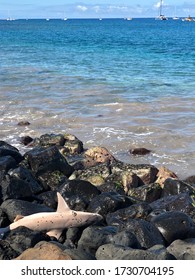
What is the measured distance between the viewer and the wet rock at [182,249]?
7.23 m

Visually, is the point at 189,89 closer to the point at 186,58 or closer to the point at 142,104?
the point at 142,104

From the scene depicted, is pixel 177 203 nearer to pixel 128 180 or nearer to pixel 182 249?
pixel 128 180

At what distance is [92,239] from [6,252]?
1.48 m

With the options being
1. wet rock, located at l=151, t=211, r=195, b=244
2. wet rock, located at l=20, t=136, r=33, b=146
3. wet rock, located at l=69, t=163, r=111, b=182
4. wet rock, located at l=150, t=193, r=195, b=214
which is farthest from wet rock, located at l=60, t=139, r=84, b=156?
wet rock, located at l=151, t=211, r=195, b=244

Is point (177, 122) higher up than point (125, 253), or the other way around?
point (125, 253)

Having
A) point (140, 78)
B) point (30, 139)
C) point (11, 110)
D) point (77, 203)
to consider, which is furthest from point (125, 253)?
point (140, 78)

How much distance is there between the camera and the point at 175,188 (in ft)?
34.5

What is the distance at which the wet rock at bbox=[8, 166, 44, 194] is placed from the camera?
10.5m

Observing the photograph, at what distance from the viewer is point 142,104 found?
21531mm

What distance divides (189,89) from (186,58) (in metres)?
18.7

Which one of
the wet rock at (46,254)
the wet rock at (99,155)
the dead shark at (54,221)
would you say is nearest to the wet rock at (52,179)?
the wet rock at (99,155)

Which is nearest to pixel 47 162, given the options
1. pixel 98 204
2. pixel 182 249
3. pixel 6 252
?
pixel 98 204

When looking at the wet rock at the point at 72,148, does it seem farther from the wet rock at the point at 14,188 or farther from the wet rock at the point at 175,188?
the wet rock at the point at 175,188

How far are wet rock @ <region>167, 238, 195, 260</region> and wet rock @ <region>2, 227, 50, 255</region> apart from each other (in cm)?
205
